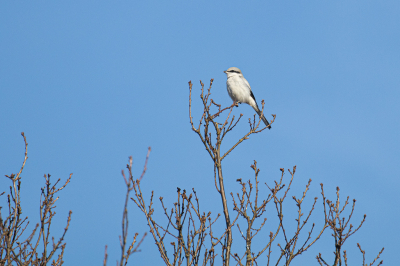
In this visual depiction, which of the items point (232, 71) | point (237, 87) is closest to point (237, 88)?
point (237, 87)

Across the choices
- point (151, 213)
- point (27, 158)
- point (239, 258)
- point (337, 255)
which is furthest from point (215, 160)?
point (27, 158)

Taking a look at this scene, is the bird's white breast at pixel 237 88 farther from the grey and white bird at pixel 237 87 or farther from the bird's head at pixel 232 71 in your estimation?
the bird's head at pixel 232 71

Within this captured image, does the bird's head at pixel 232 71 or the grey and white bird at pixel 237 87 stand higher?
the bird's head at pixel 232 71

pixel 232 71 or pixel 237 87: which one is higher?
pixel 232 71

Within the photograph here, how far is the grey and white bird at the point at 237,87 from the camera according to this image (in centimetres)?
1087

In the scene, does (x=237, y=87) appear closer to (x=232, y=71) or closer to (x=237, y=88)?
(x=237, y=88)

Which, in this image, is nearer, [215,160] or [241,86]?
[215,160]

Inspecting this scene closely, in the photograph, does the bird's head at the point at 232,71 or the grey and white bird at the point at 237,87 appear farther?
the bird's head at the point at 232,71

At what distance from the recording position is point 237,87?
35.6 feet

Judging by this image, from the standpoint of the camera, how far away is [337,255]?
4.65 metres

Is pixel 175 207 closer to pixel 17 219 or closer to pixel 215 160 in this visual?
pixel 215 160

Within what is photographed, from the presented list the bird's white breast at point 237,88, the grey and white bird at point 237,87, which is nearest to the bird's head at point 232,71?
the grey and white bird at point 237,87

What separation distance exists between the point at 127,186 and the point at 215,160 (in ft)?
8.85

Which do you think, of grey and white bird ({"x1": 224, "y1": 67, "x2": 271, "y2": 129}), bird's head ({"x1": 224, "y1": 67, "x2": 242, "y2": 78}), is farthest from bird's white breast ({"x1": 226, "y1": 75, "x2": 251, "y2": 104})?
bird's head ({"x1": 224, "y1": 67, "x2": 242, "y2": 78})
